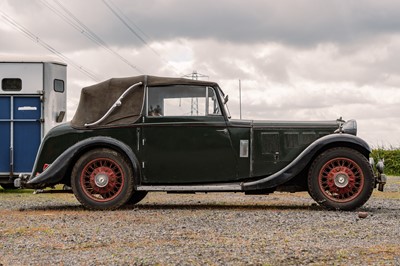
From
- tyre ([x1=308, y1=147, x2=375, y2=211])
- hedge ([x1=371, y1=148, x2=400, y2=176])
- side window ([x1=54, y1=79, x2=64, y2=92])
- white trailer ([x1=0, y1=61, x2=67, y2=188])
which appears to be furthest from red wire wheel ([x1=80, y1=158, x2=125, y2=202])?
hedge ([x1=371, y1=148, x2=400, y2=176])

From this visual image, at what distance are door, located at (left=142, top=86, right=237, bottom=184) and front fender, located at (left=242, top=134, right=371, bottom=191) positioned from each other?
1.40 ft

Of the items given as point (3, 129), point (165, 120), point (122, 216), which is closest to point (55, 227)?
point (122, 216)

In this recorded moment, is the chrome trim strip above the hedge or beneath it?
above

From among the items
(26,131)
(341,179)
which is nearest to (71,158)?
(341,179)

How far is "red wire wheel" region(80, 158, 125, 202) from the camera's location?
1108 cm

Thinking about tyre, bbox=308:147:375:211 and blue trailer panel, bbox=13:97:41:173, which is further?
blue trailer panel, bbox=13:97:41:173

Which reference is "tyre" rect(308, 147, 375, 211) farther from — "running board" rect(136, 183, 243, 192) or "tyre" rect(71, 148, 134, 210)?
"tyre" rect(71, 148, 134, 210)

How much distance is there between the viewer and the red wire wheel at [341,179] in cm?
1085

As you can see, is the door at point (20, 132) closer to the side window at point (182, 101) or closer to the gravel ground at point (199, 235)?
the gravel ground at point (199, 235)

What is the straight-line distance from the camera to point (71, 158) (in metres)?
11.2

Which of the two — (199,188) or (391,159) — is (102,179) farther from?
(391,159)

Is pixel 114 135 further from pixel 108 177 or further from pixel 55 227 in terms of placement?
pixel 55 227

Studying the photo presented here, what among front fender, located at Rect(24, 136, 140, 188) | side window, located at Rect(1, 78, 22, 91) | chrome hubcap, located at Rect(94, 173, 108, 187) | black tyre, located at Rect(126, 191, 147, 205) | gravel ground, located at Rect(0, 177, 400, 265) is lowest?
gravel ground, located at Rect(0, 177, 400, 265)

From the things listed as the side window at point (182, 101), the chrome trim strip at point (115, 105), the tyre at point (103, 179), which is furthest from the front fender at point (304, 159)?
the chrome trim strip at point (115, 105)
